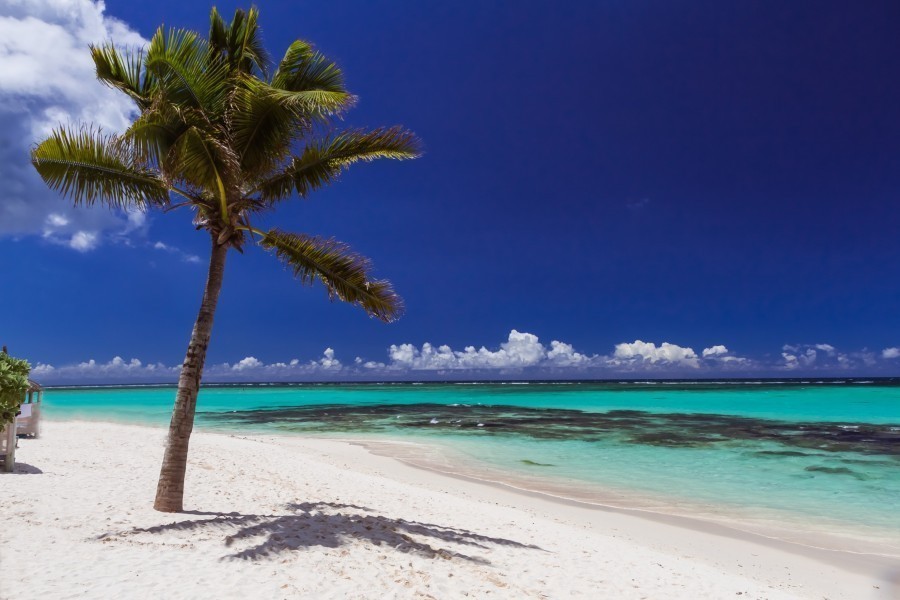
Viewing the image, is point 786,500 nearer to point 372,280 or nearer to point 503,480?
point 503,480

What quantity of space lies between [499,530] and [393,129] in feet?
21.2

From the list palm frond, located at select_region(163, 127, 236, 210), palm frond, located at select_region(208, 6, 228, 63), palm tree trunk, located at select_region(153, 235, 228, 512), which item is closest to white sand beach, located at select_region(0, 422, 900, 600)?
palm tree trunk, located at select_region(153, 235, 228, 512)

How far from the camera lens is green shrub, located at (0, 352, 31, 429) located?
742 centimetres

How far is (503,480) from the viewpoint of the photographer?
14.1m

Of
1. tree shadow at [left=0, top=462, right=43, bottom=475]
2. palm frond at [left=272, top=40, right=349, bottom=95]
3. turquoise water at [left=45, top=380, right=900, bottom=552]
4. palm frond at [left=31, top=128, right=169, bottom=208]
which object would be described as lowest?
turquoise water at [left=45, top=380, right=900, bottom=552]

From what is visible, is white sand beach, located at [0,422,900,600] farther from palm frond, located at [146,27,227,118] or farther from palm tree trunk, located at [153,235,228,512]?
palm frond, located at [146,27,227,118]

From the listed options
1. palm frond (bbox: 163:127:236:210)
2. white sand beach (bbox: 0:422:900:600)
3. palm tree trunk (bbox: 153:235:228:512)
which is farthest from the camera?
palm tree trunk (bbox: 153:235:228:512)

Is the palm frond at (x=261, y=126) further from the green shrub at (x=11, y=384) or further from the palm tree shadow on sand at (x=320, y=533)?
the palm tree shadow on sand at (x=320, y=533)

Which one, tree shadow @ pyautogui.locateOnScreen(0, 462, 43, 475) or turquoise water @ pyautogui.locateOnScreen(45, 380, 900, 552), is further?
turquoise water @ pyautogui.locateOnScreen(45, 380, 900, 552)

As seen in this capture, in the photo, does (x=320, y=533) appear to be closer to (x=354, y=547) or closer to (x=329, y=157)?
(x=354, y=547)

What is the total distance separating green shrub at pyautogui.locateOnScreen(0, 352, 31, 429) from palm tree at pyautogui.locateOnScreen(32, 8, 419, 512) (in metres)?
2.72

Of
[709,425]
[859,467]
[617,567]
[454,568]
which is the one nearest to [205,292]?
[454,568]

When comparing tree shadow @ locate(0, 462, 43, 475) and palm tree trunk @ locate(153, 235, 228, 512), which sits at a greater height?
palm tree trunk @ locate(153, 235, 228, 512)

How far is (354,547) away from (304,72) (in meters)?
6.75
